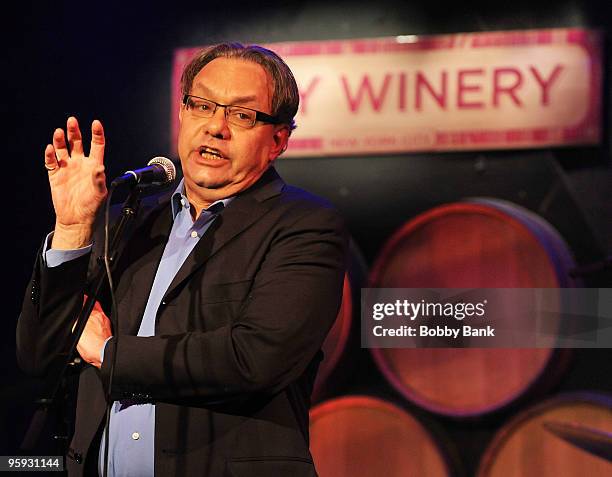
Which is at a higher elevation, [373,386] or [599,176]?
[599,176]

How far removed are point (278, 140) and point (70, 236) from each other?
648 mm

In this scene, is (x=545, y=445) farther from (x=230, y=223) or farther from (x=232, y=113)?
(x=232, y=113)

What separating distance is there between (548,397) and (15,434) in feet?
6.86

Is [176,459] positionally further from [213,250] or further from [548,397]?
[548,397]

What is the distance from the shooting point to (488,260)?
3.50 meters

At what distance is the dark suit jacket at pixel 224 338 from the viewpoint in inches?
87.0

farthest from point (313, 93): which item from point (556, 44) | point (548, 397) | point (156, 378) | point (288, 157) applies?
point (156, 378)

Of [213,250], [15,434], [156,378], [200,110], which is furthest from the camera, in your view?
[15,434]

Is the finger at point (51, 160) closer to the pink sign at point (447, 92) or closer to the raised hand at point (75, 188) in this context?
the raised hand at point (75, 188)

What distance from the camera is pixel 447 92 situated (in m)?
3.54

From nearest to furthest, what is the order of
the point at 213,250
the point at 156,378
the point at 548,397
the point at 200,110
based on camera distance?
the point at 156,378, the point at 213,250, the point at 200,110, the point at 548,397

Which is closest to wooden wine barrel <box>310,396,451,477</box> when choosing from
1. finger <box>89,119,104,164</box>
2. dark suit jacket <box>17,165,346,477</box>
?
dark suit jacket <box>17,165,346,477</box>

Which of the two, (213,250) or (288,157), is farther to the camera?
(288,157)

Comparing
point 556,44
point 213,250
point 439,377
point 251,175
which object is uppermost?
point 556,44
